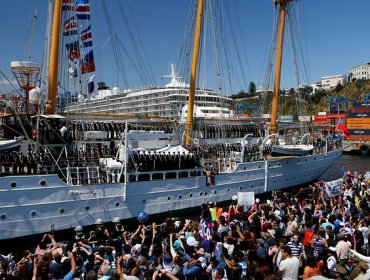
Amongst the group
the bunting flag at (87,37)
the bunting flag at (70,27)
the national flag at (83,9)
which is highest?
the national flag at (83,9)

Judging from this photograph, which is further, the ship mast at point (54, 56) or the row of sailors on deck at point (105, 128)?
the row of sailors on deck at point (105, 128)

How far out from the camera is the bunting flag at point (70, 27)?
62.5 ft

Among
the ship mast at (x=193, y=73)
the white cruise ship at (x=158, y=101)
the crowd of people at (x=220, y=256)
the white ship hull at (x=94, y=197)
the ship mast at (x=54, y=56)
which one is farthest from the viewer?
the white cruise ship at (x=158, y=101)

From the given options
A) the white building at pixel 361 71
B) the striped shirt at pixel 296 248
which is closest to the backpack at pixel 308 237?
the striped shirt at pixel 296 248

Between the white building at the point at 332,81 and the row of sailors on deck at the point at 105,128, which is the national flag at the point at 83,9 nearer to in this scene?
the row of sailors on deck at the point at 105,128

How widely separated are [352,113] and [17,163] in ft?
252

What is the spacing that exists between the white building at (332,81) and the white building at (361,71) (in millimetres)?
5163

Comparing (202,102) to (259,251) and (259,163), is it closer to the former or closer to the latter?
(259,163)

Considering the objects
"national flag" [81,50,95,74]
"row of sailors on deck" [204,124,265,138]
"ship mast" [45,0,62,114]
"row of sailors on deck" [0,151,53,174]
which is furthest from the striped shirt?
"row of sailors on deck" [204,124,265,138]

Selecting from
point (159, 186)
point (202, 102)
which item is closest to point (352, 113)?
point (202, 102)

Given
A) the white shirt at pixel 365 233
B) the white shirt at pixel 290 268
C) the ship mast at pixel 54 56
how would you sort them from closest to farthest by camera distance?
the white shirt at pixel 290 268
the white shirt at pixel 365 233
the ship mast at pixel 54 56

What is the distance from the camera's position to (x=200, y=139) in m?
27.9

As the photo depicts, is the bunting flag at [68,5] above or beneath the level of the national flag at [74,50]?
above

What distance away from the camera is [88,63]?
1884cm
